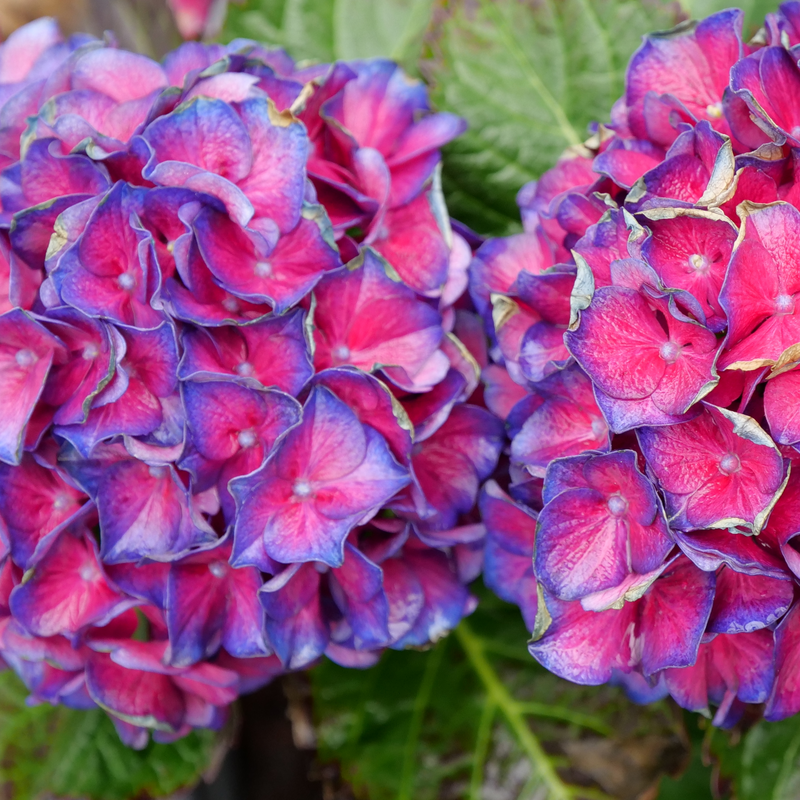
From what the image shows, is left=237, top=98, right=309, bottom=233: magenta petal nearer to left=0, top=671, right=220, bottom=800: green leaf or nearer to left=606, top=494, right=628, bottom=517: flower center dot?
left=606, top=494, right=628, bottom=517: flower center dot

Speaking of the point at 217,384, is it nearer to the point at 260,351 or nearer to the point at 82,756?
the point at 260,351

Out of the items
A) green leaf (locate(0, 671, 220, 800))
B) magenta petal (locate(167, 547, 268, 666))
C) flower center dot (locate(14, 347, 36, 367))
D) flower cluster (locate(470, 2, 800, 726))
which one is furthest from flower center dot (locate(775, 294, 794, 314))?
green leaf (locate(0, 671, 220, 800))

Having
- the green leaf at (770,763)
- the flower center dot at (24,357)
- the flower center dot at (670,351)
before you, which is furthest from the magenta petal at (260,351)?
the green leaf at (770,763)

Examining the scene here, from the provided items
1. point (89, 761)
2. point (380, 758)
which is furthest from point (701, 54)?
point (89, 761)

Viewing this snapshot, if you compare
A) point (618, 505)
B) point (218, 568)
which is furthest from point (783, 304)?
point (218, 568)

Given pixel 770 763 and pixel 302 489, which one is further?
pixel 770 763

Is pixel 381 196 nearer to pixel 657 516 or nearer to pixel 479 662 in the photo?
→ pixel 657 516
